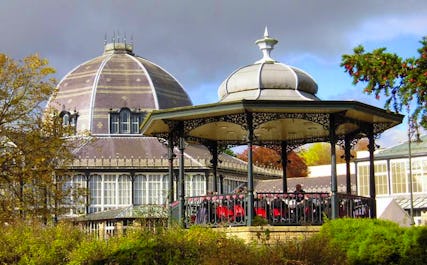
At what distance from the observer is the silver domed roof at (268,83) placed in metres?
24.1

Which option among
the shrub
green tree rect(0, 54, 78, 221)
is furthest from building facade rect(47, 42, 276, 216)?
the shrub

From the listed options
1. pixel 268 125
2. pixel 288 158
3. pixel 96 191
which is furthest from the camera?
pixel 288 158

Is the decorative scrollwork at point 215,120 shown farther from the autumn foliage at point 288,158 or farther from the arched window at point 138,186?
the autumn foliage at point 288,158

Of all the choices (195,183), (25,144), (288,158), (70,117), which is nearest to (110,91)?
(70,117)

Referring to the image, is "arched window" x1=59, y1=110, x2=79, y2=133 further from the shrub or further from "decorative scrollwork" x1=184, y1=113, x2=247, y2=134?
the shrub

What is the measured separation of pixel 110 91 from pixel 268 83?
36.4m

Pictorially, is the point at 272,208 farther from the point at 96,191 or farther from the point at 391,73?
the point at 96,191

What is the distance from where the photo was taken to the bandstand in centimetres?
2230

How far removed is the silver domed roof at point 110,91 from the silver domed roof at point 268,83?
34.6m

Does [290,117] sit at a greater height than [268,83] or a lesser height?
lesser

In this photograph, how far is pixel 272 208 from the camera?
73.8ft

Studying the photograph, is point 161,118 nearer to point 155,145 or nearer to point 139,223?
point 139,223

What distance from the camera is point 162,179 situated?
55781mm

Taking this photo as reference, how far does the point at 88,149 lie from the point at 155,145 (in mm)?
4760
